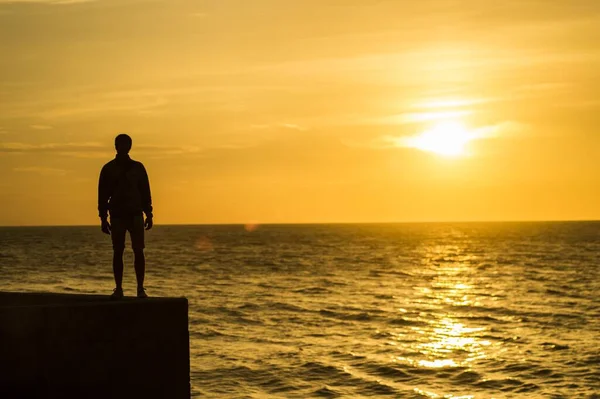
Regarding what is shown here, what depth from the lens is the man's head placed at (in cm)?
991

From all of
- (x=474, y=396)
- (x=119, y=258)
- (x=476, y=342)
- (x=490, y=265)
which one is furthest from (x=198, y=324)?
(x=490, y=265)

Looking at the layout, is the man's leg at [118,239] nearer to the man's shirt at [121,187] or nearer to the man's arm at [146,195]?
the man's shirt at [121,187]

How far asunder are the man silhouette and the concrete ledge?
2.22 feet

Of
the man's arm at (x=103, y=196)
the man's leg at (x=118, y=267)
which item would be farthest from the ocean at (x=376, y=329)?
the man's arm at (x=103, y=196)

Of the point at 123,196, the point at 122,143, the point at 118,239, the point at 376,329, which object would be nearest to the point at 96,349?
the point at 118,239

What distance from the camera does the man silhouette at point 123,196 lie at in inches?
390

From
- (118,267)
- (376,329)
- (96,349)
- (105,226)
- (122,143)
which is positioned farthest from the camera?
(376,329)

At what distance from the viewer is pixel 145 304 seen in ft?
30.2

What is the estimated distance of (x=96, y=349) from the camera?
29.1ft

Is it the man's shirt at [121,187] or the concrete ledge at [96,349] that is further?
the man's shirt at [121,187]

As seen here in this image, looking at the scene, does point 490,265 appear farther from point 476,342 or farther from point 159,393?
point 159,393

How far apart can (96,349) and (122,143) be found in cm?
228

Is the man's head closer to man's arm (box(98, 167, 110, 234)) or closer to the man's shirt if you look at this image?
the man's shirt

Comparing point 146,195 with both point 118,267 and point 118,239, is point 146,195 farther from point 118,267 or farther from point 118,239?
point 118,267
